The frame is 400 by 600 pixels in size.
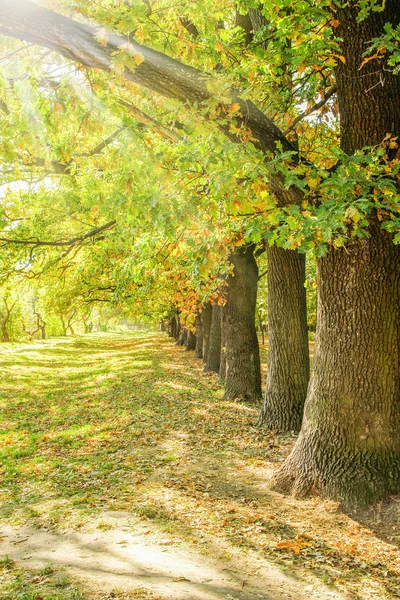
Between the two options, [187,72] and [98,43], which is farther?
[187,72]

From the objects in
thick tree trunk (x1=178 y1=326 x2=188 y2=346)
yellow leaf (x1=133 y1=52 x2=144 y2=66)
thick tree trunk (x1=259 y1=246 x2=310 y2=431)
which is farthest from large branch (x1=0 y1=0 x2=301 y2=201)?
thick tree trunk (x1=178 y1=326 x2=188 y2=346)

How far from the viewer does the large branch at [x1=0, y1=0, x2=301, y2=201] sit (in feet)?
13.6

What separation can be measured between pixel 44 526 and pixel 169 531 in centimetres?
161

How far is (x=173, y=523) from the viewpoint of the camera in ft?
17.9

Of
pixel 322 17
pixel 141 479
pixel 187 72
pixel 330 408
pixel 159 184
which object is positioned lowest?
pixel 141 479

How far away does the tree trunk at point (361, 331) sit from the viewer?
5.55 metres

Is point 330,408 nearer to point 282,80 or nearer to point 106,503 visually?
point 106,503

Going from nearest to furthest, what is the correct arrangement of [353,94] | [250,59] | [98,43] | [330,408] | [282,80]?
[98,43] → [353,94] → [330,408] → [250,59] → [282,80]

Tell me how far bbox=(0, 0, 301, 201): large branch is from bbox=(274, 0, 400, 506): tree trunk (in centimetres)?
107

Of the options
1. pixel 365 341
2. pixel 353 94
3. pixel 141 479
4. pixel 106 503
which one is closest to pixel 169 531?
pixel 106 503

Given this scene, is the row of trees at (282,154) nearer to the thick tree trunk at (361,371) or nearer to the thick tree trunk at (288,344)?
the thick tree trunk at (361,371)

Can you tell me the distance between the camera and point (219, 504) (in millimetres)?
6172

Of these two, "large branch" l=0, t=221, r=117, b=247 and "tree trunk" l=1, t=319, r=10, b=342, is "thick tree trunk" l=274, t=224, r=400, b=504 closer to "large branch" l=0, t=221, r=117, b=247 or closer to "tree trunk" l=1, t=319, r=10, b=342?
"large branch" l=0, t=221, r=117, b=247

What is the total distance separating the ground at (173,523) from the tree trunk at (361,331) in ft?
1.35
